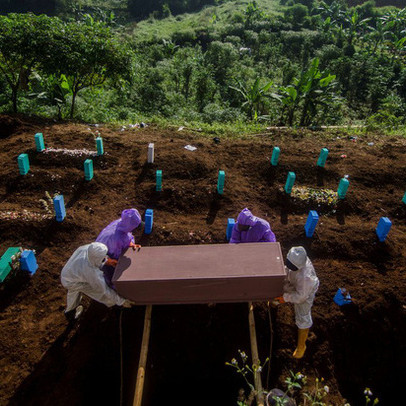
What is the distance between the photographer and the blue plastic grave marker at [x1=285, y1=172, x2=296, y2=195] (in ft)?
21.9

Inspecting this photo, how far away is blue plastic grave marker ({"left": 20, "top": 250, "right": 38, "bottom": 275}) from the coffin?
5.25 feet

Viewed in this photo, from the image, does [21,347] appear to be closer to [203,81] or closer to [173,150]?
[173,150]

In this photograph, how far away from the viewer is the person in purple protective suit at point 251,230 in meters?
4.61

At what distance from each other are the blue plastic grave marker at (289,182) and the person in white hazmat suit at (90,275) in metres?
4.08

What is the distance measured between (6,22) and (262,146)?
7044 mm

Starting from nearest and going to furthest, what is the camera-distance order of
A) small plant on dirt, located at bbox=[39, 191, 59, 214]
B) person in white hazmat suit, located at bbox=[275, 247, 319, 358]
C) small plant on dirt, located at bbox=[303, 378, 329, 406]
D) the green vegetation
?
small plant on dirt, located at bbox=[303, 378, 329, 406]
person in white hazmat suit, located at bbox=[275, 247, 319, 358]
small plant on dirt, located at bbox=[39, 191, 59, 214]
the green vegetation

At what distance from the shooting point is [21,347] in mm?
4152

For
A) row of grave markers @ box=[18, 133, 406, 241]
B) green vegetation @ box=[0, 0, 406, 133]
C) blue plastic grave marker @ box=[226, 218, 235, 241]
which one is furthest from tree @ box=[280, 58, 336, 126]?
blue plastic grave marker @ box=[226, 218, 235, 241]

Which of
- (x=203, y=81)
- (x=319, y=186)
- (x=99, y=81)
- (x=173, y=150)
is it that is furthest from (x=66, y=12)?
(x=319, y=186)

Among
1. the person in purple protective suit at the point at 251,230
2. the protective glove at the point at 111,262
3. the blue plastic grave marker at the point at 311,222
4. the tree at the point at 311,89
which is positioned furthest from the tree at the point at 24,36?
the blue plastic grave marker at the point at 311,222

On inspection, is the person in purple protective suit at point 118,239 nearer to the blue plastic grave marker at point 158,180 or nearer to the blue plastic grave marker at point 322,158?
the blue plastic grave marker at point 158,180

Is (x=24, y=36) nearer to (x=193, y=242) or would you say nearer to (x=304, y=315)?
(x=193, y=242)

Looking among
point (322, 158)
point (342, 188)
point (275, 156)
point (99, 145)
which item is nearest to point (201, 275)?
point (342, 188)

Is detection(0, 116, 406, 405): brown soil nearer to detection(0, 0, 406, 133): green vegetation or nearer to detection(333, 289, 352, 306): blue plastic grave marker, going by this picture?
detection(333, 289, 352, 306): blue plastic grave marker
